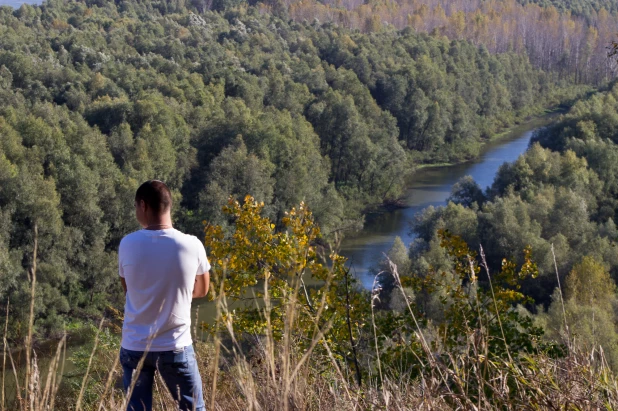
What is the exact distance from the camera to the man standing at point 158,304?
2205mm

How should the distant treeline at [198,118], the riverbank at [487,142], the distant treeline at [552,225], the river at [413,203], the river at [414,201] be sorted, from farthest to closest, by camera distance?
the riverbank at [487,142]
the river at [414,201]
the river at [413,203]
the distant treeline at [198,118]
the distant treeline at [552,225]

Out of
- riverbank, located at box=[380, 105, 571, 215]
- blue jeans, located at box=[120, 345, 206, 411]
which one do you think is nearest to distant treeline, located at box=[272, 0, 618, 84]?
riverbank, located at box=[380, 105, 571, 215]

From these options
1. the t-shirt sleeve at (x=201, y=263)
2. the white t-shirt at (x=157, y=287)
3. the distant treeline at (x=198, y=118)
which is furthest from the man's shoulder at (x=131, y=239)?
the distant treeline at (x=198, y=118)

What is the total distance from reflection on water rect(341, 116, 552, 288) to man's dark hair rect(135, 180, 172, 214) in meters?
13.2

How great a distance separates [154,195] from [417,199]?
923 inches

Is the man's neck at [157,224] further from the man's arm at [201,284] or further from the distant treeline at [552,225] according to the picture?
the distant treeline at [552,225]

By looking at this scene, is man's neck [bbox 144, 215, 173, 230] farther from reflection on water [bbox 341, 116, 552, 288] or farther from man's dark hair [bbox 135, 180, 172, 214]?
reflection on water [bbox 341, 116, 552, 288]

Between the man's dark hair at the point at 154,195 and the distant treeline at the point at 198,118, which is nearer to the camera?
the man's dark hair at the point at 154,195

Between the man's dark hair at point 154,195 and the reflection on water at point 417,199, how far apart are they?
13.2m

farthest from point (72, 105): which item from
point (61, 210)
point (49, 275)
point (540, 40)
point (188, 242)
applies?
point (540, 40)

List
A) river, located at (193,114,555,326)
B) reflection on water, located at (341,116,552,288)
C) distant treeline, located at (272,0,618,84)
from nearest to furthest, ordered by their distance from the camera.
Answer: river, located at (193,114,555,326)
reflection on water, located at (341,116,552,288)
distant treeline, located at (272,0,618,84)

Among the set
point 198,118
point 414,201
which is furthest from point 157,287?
point 414,201

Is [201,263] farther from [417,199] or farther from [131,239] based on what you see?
[417,199]

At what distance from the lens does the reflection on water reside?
774 inches
